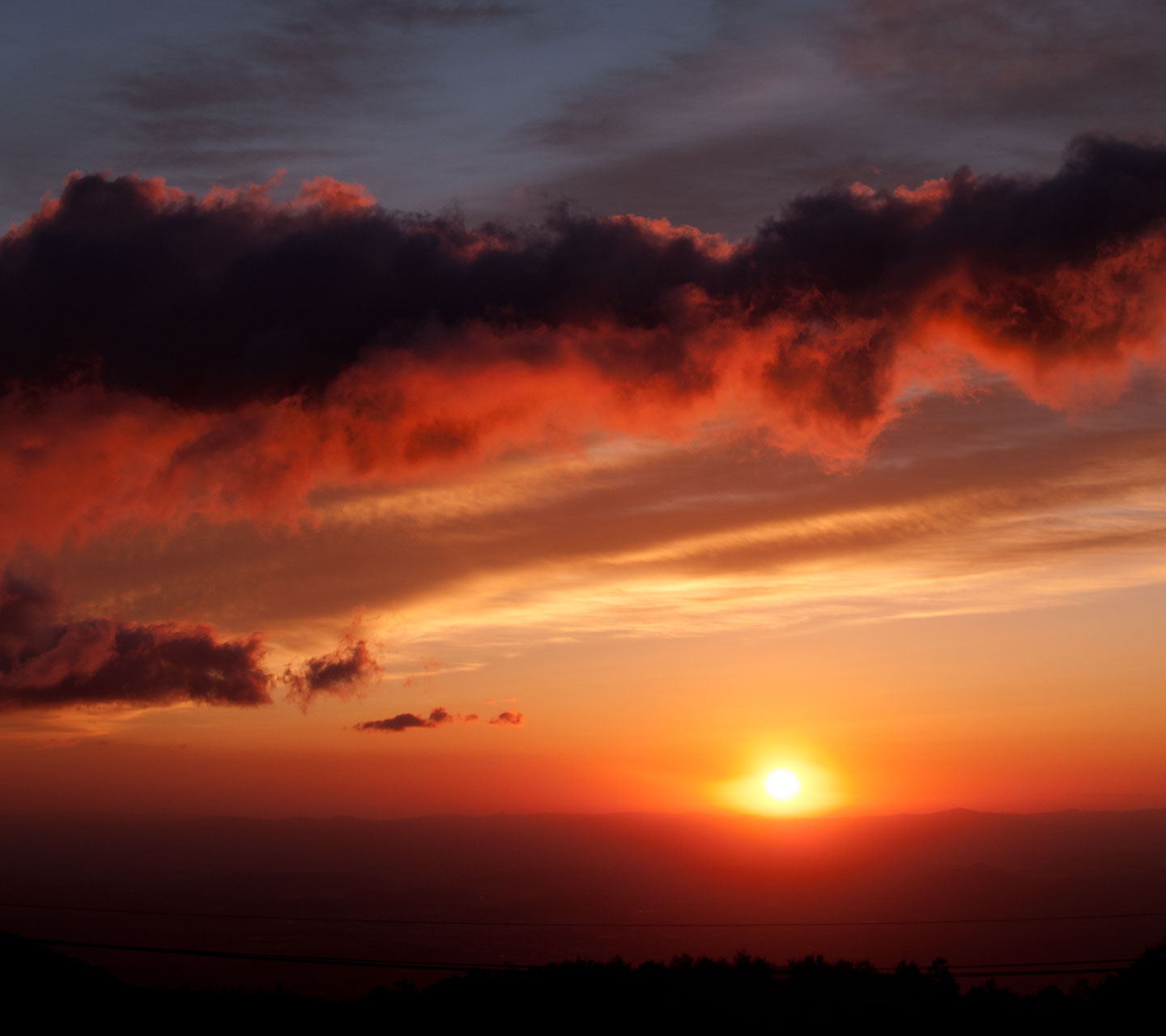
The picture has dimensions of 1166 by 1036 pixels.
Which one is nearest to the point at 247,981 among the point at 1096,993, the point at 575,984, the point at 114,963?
the point at 114,963

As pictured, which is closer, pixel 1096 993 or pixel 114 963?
pixel 1096 993

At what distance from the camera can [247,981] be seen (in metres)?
158

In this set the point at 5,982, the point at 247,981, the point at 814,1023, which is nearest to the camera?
the point at 814,1023

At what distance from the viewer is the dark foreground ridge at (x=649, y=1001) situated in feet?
133

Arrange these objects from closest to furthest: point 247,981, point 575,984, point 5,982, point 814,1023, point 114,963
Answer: point 814,1023, point 575,984, point 5,982, point 247,981, point 114,963

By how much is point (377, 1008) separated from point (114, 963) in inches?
6529

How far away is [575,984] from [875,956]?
163960mm

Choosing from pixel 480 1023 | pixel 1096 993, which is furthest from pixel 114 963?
pixel 1096 993

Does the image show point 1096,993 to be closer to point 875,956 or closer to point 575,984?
point 575,984

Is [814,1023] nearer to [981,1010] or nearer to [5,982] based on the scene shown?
[981,1010]

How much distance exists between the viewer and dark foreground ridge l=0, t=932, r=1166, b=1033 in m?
40.5

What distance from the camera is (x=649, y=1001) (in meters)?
42.8

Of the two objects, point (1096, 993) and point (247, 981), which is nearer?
point (1096, 993)

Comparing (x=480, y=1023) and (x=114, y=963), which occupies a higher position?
(x=480, y=1023)
